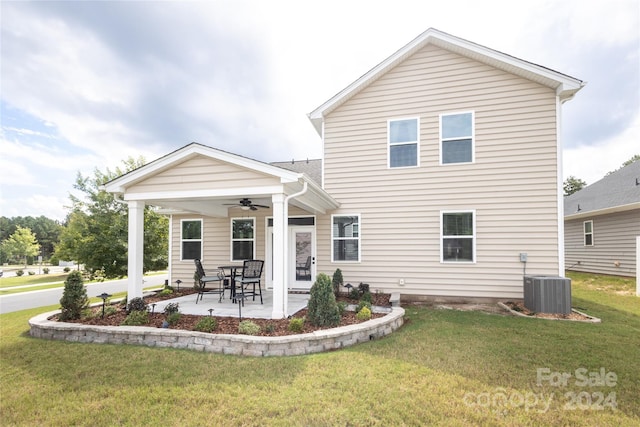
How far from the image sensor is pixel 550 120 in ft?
24.5

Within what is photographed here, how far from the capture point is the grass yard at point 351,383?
288cm

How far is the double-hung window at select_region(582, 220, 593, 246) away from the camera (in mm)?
13945

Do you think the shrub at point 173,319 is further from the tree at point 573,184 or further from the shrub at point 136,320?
the tree at point 573,184

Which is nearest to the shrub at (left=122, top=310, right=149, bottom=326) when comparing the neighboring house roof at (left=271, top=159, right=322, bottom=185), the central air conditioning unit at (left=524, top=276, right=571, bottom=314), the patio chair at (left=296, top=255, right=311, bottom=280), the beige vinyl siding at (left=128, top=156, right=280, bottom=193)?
the beige vinyl siding at (left=128, top=156, right=280, bottom=193)

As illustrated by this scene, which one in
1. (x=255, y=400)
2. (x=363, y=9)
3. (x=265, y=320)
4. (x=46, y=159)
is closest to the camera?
(x=255, y=400)

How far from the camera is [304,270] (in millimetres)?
9078

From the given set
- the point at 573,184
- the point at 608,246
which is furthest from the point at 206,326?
the point at 573,184

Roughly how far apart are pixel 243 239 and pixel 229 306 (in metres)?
3.05

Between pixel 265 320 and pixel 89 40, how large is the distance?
329 inches

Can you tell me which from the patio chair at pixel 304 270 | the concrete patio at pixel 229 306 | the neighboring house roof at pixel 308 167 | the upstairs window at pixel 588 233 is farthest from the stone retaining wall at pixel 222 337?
the upstairs window at pixel 588 233

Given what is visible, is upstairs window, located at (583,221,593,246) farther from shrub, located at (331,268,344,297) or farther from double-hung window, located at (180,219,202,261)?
double-hung window, located at (180,219,202,261)

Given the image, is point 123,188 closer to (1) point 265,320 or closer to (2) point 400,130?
(1) point 265,320

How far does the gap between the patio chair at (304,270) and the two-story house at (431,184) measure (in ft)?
0.10

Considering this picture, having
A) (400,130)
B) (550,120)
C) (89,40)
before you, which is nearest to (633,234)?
(550,120)
